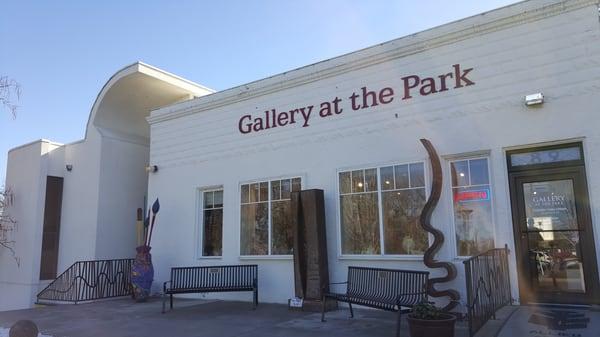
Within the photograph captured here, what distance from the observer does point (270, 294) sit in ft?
33.3

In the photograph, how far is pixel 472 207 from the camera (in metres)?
7.99

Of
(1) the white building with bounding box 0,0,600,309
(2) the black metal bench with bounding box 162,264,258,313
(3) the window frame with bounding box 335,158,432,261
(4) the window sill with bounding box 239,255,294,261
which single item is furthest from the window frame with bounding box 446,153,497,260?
(2) the black metal bench with bounding box 162,264,258,313

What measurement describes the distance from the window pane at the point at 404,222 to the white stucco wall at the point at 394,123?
292 millimetres

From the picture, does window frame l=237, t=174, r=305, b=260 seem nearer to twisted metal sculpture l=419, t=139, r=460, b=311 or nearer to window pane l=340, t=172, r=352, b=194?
window pane l=340, t=172, r=352, b=194

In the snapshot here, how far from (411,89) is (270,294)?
516 cm

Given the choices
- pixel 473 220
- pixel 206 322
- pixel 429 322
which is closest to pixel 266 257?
pixel 206 322

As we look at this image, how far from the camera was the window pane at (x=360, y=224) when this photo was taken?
9.00m

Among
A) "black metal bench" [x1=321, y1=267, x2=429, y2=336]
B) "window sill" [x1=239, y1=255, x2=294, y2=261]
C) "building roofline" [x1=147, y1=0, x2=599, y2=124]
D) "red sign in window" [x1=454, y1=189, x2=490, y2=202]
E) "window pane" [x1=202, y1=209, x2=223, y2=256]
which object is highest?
"building roofline" [x1=147, y1=0, x2=599, y2=124]

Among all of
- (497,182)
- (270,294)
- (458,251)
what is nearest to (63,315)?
(270,294)

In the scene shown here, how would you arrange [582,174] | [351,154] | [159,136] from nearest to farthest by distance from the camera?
[582,174] → [351,154] → [159,136]

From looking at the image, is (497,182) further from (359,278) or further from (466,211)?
(359,278)

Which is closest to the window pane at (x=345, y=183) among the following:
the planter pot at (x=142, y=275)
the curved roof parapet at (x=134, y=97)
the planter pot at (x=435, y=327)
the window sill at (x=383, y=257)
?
the window sill at (x=383, y=257)

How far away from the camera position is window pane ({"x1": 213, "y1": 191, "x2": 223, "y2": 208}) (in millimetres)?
11617

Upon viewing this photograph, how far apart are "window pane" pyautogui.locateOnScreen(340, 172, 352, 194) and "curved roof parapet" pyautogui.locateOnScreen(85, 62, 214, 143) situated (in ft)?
21.9
